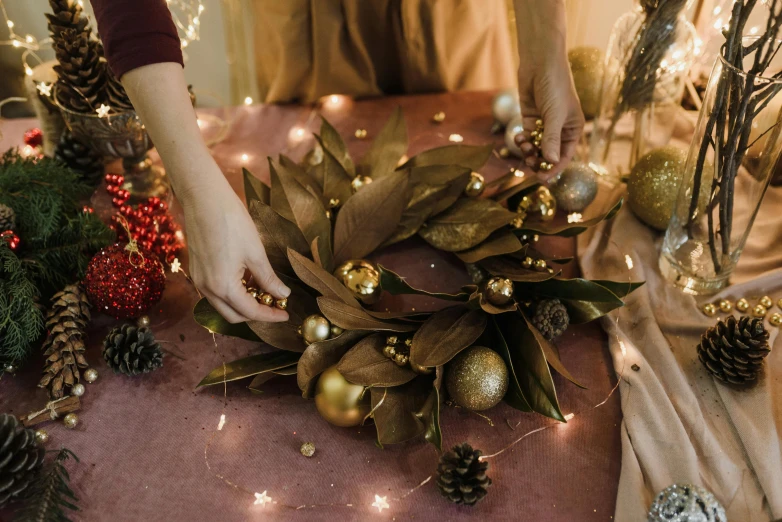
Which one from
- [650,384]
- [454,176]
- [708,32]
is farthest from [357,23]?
[650,384]

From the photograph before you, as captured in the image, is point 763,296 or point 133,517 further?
point 763,296

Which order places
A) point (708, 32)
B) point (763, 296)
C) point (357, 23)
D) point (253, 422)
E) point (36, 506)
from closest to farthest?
point (36, 506), point (253, 422), point (763, 296), point (357, 23), point (708, 32)

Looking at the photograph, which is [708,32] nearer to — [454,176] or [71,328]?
[454,176]

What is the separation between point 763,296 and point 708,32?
67 cm

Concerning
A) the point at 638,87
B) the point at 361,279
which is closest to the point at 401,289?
the point at 361,279

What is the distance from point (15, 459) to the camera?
0.57m

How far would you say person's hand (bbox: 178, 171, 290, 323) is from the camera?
1.87 feet

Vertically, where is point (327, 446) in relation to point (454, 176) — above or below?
below

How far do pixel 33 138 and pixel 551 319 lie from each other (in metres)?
0.80

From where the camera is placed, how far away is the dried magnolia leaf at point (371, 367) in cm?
60

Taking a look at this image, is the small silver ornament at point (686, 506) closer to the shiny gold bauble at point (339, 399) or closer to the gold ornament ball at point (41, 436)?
the shiny gold bauble at point (339, 399)

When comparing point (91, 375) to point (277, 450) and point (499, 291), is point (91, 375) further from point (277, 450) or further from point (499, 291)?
point (499, 291)

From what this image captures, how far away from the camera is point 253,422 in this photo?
2.14 feet

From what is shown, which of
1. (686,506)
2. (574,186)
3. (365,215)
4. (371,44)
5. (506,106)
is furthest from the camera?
(371,44)
